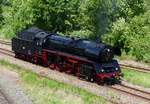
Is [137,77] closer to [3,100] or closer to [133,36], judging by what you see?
[3,100]

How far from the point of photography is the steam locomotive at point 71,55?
25.4 metres

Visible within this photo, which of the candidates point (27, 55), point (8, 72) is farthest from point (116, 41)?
point (8, 72)

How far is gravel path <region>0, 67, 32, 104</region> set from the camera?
21.1 meters

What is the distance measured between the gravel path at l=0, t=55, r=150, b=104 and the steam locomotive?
2.05 ft

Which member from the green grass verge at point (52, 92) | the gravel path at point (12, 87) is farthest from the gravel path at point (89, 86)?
the gravel path at point (12, 87)

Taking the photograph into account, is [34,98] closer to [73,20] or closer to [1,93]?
[1,93]

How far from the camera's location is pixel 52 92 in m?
22.8

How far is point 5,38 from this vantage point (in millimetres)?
48250

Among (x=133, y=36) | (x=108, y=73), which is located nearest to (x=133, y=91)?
(x=108, y=73)

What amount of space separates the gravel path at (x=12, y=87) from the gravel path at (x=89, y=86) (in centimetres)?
213

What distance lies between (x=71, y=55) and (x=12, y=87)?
525 cm

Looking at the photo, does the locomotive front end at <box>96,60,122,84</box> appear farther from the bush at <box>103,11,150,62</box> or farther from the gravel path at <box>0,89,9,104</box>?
the bush at <box>103,11,150,62</box>

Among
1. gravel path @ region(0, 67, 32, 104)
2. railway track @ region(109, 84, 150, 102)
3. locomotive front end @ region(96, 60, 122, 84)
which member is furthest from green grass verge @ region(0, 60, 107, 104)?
railway track @ region(109, 84, 150, 102)

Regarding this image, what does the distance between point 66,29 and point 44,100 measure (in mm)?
25056
